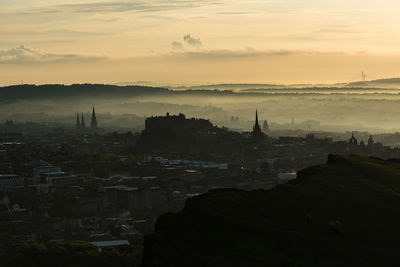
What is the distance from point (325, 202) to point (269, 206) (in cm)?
468

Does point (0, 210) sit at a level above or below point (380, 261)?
below

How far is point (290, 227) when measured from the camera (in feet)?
195

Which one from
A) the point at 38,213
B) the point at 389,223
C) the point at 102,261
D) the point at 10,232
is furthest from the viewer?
the point at 38,213

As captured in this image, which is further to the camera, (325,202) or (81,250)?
(81,250)

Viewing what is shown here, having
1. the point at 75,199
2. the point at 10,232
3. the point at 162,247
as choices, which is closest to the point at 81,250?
the point at 10,232

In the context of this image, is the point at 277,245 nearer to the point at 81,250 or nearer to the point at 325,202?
the point at 325,202

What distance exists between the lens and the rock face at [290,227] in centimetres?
5222

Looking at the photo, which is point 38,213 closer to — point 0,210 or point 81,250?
point 0,210

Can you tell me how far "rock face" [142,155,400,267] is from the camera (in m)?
52.2

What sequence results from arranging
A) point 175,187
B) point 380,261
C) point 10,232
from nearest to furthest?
point 380,261, point 10,232, point 175,187

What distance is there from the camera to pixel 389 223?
2395 inches

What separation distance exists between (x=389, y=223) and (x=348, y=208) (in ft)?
14.8

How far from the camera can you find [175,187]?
7721 inches

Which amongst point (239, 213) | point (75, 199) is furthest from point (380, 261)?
point (75, 199)
